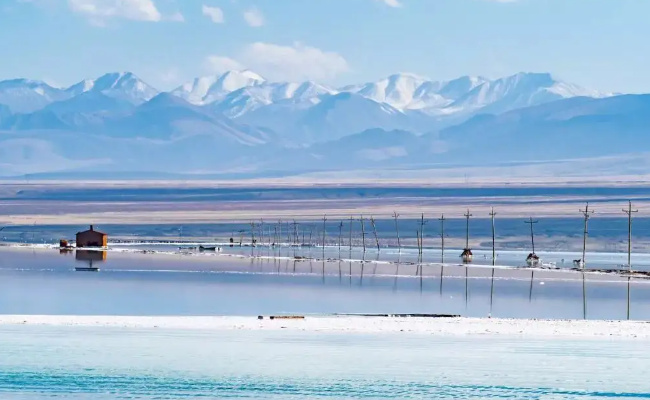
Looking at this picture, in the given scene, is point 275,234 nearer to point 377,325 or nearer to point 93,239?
point 93,239

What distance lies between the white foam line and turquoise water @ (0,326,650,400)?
1.35 metres

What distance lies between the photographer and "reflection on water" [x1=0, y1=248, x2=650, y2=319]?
55.1 metres

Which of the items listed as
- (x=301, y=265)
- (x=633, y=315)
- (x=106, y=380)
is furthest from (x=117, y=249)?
(x=106, y=380)

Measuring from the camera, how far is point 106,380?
33.9 m

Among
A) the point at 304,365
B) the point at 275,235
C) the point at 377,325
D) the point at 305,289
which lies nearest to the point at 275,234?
the point at 275,235

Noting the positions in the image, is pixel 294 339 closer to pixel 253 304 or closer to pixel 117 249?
pixel 253 304

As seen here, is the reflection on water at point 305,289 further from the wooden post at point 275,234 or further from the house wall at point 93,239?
the wooden post at point 275,234

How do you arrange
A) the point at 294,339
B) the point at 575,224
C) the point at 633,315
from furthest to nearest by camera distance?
Result: the point at 575,224 → the point at 633,315 → the point at 294,339

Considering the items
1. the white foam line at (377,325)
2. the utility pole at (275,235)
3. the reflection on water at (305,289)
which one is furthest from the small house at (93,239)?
the white foam line at (377,325)

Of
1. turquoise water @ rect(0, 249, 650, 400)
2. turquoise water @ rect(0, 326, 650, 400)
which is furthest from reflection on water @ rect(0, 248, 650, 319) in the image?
turquoise water @ rect(0, 326, 650, 400)

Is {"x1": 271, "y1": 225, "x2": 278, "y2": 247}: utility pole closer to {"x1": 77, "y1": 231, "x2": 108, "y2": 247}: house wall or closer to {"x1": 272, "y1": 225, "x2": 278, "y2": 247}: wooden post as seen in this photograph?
{"x1": 272, "y1": 225, "x2": 278, "y2": 247}: wooden post

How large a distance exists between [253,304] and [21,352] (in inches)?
783

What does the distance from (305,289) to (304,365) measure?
29908 mm

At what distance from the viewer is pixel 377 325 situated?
4700 cm
